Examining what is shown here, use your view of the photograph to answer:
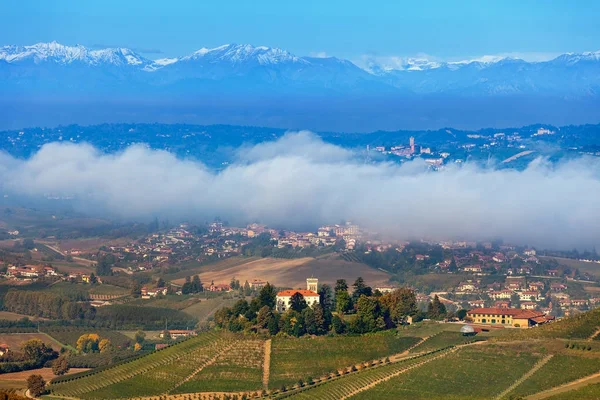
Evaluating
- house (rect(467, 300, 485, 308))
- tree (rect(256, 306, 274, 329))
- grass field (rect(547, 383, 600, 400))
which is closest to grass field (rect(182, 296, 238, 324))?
house (rect(467, 300, 485, 308))

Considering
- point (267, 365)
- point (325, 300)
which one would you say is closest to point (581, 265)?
point (325, 300)

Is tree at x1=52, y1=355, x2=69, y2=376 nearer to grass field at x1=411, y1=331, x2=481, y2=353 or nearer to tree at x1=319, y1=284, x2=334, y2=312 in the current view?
tree at x1=319, y1=284, x2=334, y2=312

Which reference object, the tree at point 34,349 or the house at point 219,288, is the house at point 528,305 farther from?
the tree at point 34,349

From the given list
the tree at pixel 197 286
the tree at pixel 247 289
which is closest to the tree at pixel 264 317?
the tree at pixel 247 289

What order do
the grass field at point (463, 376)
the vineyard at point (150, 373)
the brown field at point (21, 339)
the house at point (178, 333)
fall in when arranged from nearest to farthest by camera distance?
the grass field at point (463, 376), the vineyard at point (150, 373), the brown field at point (21, 339), the house at point (178, 333)

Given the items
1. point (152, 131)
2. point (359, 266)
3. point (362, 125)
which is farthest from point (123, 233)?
point (362, 125)

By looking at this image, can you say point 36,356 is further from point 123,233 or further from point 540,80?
point 540,80

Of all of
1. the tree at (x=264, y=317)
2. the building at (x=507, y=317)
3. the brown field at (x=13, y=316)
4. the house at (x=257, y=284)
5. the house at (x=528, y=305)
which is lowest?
the brown field at (x=13, y=316)
